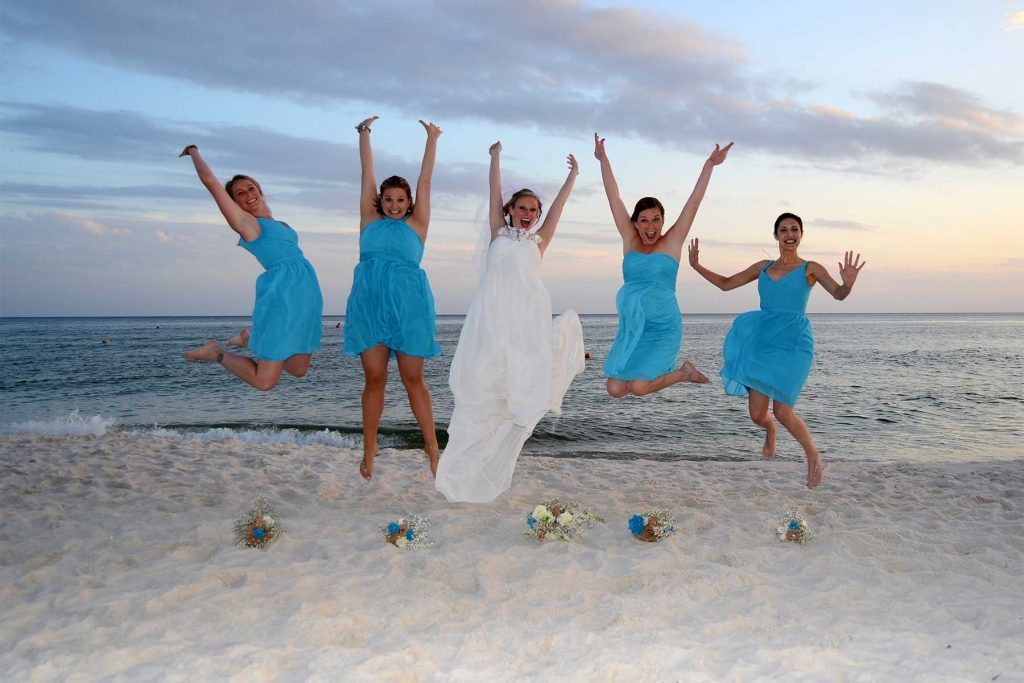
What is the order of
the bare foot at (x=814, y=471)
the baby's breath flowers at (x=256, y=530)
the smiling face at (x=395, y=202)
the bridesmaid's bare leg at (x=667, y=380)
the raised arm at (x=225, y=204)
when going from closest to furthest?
the baby's breath flowers at (x=256, y=530)
the raised arm at (x=225, y=204)
the smiling face at (x=395, y=202)
the bridesmaid's bare leg at (x=667, y=380)
the bare foot at (x=814, y=471)

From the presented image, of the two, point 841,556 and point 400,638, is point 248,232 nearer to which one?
point 400,638

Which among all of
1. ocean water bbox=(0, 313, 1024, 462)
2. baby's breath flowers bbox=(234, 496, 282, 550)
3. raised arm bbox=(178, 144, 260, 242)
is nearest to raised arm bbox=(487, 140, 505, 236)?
raised arm bbox=(178, 144, 260, 242)

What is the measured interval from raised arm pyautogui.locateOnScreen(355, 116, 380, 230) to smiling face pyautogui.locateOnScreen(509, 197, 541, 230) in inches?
41.9

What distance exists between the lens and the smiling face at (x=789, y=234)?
602 centimetres

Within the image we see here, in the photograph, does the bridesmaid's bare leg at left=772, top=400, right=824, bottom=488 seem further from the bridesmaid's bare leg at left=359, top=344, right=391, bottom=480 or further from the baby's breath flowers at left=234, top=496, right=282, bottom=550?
the baby's breath flowers at left=234, top=496, right=282, bottom=550

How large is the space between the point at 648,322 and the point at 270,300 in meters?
2.85

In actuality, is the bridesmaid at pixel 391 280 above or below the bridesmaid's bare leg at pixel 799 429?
above

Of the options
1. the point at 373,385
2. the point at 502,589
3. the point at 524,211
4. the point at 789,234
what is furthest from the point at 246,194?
the point at 789,234

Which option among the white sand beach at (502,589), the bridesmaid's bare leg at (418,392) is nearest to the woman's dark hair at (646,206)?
the bridesmaid's bare leg at (418,392)

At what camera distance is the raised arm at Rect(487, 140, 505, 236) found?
17.6 feet

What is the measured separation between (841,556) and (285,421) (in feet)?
37.9

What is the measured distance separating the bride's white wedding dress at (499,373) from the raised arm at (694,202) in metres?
1.25

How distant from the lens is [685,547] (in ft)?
15.7

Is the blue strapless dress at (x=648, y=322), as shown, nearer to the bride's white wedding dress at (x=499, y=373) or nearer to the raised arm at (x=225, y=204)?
the bride's white wedding dress at (x=499, y=373)
